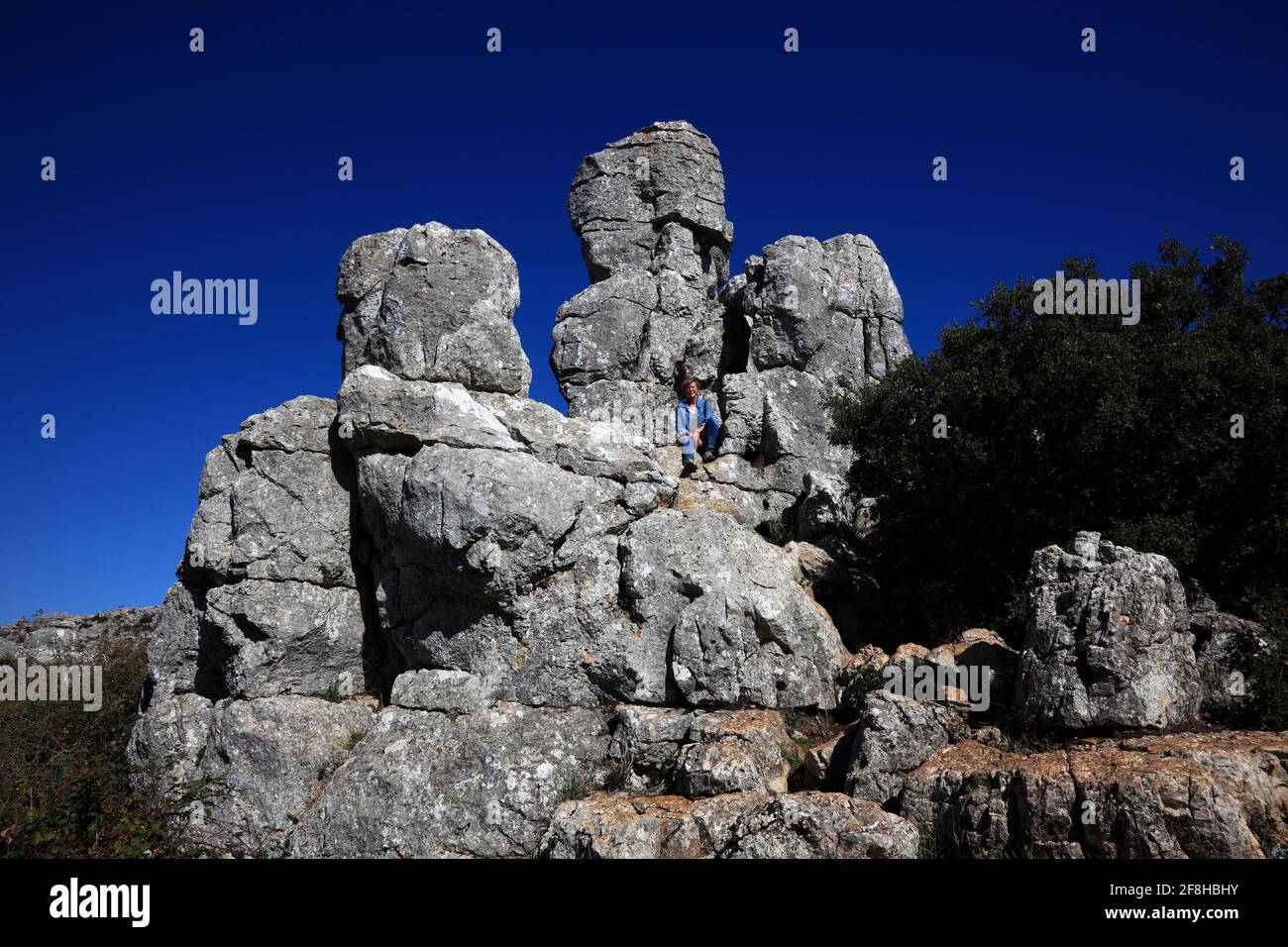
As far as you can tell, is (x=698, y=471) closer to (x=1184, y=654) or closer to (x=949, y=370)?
(x=949, y=370)

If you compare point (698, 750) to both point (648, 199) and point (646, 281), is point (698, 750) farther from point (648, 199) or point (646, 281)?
point (648, 199)

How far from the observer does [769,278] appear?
1131 inches

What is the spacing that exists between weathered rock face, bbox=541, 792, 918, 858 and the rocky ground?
0.05 metres

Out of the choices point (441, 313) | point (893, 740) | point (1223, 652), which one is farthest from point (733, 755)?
point (441, 313)

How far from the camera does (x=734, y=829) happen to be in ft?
41.1

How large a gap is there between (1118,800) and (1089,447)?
27.0 ft

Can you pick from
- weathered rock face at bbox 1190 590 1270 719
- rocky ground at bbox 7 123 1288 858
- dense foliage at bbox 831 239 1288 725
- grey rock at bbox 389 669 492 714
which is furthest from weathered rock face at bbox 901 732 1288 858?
grey rock at bbox 389 669 492 714

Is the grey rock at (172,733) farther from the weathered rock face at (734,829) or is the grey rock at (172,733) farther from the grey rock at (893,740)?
the grey rock at (893,740)

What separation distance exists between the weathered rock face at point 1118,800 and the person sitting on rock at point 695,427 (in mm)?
12817

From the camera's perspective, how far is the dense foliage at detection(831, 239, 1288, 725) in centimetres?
1767

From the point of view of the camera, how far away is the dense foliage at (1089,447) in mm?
17672

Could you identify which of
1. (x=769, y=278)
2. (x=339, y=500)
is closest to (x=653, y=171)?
(x=769, y=278)

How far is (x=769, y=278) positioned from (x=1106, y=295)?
11.3 metres

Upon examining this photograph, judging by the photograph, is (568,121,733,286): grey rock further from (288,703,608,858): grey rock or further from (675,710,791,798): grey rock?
(675,710,791,798): grey rock
